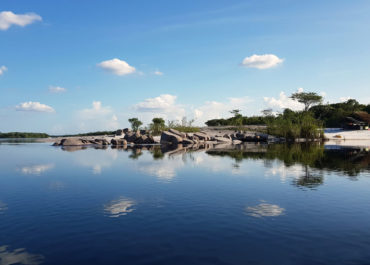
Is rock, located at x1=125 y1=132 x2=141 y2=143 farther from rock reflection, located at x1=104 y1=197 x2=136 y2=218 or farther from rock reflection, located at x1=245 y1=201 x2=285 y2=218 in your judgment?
rock reflection, located at x1=245 y1=201 x2=285 y2=218

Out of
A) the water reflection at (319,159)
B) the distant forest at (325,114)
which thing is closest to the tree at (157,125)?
the distant forest at (325,114)

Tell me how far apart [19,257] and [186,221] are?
3487 mm

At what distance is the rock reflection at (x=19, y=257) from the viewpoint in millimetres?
4883

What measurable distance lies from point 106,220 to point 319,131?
50533 mm

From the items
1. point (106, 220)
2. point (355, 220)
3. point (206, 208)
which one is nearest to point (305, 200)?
point (355, 220)

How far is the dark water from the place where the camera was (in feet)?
16.9

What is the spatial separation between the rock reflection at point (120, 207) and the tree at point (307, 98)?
84.6 m

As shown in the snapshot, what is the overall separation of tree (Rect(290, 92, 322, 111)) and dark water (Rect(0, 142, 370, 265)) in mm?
77632

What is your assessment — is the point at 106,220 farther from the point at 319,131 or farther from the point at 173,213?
the point at 319,131

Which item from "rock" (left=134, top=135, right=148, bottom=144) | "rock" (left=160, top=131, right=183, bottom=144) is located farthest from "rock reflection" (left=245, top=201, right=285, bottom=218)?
"rock" (left=134, top=135, right=148, bottom=144)

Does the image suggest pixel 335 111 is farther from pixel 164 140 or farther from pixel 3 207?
pixel 3 207

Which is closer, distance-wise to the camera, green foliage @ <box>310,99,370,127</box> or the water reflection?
the water reflection

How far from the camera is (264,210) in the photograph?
7867mm

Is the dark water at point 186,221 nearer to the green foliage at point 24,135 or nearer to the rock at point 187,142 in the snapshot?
the rock at point 187,142
